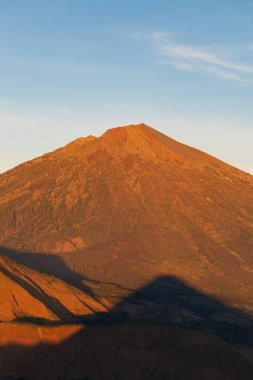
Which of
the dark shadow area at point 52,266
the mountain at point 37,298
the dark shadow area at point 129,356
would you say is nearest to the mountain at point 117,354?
the dark shadow area at point 129,356

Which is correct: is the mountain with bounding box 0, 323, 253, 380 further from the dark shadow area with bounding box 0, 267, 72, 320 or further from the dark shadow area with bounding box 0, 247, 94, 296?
the dark shadow area with bounding box 0, 247, 94, 296

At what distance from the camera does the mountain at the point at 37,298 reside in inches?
4422

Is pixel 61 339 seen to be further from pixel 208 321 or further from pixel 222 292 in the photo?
pixel 222 292

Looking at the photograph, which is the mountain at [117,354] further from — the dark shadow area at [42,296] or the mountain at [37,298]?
the dark shadow area at [42,296]

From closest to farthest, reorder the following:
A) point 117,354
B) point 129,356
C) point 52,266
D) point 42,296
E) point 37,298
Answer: point 129,356 → point 117,354 → point 37,298 → point 42,296 → point 52,266

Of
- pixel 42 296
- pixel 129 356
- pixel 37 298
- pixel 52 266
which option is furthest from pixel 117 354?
pixel 52 266

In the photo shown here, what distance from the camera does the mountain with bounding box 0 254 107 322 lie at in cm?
11231

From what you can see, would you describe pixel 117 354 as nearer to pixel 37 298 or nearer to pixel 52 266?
pixel 37 298

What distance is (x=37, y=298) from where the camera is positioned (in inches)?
4783

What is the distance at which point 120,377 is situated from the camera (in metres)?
81.7

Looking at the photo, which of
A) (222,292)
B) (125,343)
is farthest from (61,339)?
(222,292)

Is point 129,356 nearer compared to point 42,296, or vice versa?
point 129,356

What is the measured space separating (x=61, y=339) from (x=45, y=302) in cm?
3582

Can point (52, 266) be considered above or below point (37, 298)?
below
